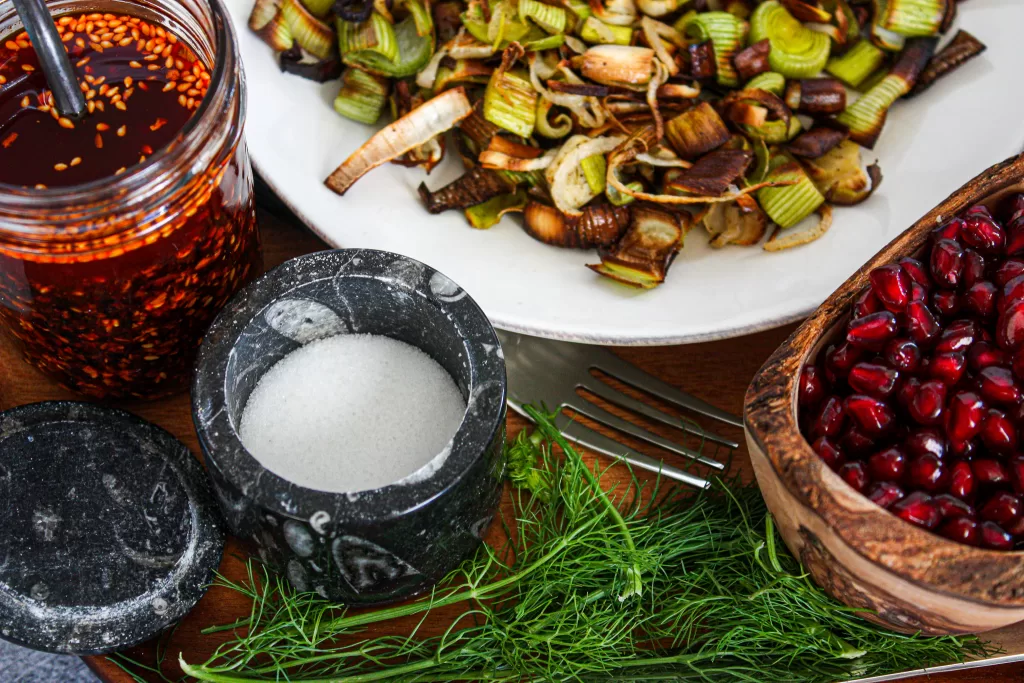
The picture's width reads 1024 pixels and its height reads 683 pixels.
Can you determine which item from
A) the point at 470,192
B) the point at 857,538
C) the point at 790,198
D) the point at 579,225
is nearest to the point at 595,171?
the point at 579,225

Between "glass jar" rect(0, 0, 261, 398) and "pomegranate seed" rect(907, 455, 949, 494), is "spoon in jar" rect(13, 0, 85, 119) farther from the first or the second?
"pomegranate seed" rect(907, 455, 949, 494)

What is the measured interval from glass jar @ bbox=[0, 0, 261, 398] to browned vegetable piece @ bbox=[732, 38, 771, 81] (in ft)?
2.62

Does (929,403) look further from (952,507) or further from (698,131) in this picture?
(698,131)

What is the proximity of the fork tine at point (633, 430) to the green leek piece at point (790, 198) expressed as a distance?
394 mm

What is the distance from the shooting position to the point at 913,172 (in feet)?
5.25

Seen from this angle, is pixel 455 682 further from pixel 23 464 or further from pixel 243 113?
pixel 243 113

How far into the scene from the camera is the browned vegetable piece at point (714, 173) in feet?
4.92

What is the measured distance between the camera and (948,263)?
1.22 metres

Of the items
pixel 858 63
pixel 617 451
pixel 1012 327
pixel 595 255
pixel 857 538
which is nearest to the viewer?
pixel 857 538

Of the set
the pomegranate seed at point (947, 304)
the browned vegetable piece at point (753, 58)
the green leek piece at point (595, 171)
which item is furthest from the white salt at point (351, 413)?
the browned vegetable piece at point (753, 58)

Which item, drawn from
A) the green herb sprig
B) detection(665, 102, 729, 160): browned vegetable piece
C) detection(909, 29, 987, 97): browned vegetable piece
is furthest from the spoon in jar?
detection(909, 29, 987, 97): browned vegetable piece

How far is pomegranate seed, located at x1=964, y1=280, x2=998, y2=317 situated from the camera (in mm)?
1201

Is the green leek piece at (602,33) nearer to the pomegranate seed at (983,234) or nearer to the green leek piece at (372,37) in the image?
the green leek piece at (372,37)

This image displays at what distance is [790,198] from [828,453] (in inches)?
21.6
